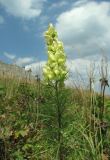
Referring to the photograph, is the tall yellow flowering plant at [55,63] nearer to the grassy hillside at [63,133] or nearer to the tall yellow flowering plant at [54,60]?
the tall yellow flowering plant at [54,60]

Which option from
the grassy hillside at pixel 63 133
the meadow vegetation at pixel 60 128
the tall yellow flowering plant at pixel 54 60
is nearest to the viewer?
the tall yellow flowering plant at pixel 54 60

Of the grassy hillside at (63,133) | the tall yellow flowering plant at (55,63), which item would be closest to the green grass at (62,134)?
the grassy hillside at (63,133)

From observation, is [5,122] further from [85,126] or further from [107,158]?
[107,158]

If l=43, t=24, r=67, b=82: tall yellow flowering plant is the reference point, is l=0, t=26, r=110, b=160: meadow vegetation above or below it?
below

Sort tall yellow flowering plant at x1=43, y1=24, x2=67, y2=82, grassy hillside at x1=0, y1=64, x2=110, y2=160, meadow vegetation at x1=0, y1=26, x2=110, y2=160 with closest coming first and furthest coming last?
tall yellow flowering plant at x1=43, y1=24, x2=67, y2=82, meadow vegetation at x1=0, y1=26, x2=110, y2=160, grassy hillside at x1=0, y1=64, x2=110, y2=160

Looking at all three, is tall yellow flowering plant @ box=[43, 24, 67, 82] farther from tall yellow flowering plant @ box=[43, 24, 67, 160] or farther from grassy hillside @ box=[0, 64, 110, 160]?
grassy hillside @ box=[0, 64, 110, 160]

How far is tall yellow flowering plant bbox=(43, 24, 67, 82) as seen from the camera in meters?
5.73

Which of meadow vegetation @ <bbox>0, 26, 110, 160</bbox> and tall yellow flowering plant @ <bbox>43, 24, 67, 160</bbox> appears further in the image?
meadow vegetation @ <bbox>0, 26, 110, 160</bbox>

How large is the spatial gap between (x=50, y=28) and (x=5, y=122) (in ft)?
6.38

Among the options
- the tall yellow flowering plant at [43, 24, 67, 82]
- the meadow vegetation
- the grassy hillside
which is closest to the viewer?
the tall yellow flowering plant at [43, 24, 67, 82]

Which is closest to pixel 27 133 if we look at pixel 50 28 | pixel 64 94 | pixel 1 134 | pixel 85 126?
pixel 1 134

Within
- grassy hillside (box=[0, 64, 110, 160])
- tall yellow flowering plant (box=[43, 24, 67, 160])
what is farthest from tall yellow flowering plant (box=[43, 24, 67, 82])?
grassy hillside (box=[0, 64, 110, 160])

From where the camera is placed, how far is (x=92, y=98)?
6.98 meters

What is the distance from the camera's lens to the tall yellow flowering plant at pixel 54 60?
573cm
